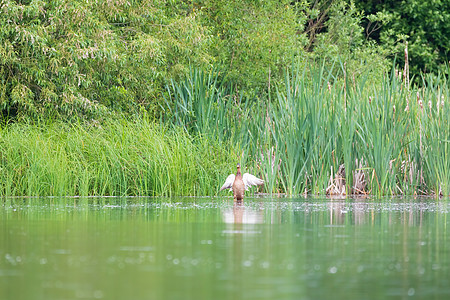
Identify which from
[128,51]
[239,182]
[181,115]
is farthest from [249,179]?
[128,51]

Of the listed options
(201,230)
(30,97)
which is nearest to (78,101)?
(30,97)

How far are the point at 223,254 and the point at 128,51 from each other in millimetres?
13247

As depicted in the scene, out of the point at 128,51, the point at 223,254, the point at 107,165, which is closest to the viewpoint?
the point at 223,254

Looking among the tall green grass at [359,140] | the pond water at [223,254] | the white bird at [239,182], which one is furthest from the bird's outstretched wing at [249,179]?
the pond water at [223,254]

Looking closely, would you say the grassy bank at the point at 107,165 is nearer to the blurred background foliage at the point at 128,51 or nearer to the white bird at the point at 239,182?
the white bird at the point at 239,182

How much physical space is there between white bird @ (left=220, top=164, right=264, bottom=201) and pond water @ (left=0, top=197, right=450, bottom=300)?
1.96 meters

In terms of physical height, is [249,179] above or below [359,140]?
below

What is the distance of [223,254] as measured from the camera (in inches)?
250

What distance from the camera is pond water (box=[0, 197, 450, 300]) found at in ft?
16.1

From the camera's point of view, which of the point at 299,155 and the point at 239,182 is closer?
the point at 239,182

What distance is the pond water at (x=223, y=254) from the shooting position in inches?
193

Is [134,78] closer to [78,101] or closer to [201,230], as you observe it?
[78,101]

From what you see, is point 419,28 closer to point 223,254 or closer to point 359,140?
point 359,140

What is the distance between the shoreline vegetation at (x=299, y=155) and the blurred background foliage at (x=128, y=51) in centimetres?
95
